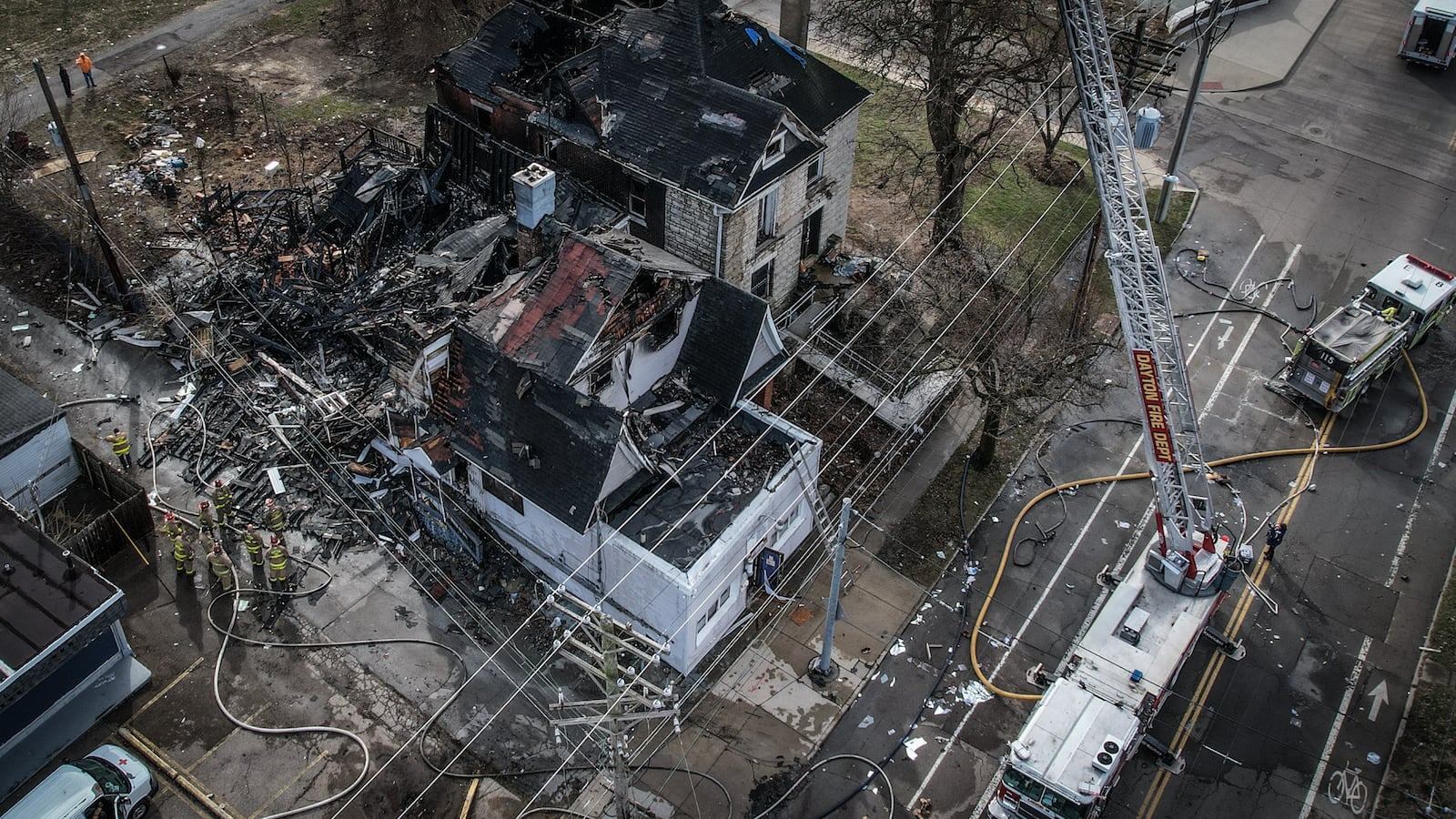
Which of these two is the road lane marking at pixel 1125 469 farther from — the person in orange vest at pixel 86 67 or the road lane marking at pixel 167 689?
the person in orange vest at pixel 86 67

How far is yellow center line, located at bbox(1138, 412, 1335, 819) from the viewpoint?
2542 centimetres

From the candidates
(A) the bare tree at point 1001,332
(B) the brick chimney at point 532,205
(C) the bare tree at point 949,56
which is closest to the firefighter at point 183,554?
(B) the brick chimney at point 532,205

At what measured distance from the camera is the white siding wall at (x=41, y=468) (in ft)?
96.5

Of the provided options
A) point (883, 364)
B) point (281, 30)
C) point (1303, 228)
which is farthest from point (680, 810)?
point (281, 30)

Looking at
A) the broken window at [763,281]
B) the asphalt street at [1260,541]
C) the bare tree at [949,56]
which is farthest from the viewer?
the bare tree at [949,56]

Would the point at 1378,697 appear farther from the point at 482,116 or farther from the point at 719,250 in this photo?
the point at 482,116

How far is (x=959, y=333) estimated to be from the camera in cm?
3578

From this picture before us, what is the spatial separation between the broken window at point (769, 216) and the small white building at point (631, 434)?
441 cm

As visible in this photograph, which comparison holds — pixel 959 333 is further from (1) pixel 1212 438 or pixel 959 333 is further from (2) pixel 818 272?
(1) pixel 1212 438

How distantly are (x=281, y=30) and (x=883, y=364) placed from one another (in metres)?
33.9

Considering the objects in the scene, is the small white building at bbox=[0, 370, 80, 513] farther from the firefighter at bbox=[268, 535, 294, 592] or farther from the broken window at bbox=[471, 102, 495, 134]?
the broken window at bbox=[471, 102, 495, 134]

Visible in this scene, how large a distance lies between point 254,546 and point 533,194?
36.9 feet

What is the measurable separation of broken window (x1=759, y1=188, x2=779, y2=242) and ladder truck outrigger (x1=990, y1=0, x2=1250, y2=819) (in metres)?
8.78

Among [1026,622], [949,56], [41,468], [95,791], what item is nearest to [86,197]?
[41,468]
